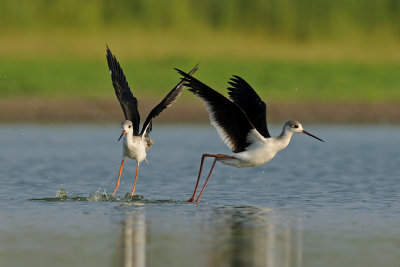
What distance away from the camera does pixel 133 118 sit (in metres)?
16.0

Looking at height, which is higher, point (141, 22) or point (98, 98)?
point (141, 22)

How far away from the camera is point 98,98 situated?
38031 mm

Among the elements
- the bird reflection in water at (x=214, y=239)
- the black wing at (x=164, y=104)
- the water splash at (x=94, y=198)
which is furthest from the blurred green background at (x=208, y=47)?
the bird reflection in water at (x=214, y=239)

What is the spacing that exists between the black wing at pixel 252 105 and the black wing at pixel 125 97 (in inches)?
72.0

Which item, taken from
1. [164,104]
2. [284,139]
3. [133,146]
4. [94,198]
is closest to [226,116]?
[284,139]

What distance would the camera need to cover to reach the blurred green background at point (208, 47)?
4356 centimetres

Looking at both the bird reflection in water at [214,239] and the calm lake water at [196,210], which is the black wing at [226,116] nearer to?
the calm lake water at [196,210]

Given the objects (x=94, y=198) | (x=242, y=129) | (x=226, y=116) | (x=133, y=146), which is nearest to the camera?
(x=226, y=116)

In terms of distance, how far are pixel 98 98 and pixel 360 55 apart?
123 ft

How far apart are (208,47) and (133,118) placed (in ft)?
190

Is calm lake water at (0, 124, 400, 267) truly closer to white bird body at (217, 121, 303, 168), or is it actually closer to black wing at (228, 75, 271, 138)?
white bird body at (217, 121, 303, 168)

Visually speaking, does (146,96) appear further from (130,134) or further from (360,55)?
(360,55)

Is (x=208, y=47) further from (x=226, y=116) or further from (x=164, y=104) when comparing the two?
(x=226, y=116)

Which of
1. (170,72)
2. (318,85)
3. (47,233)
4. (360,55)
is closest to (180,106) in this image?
(318,85)
